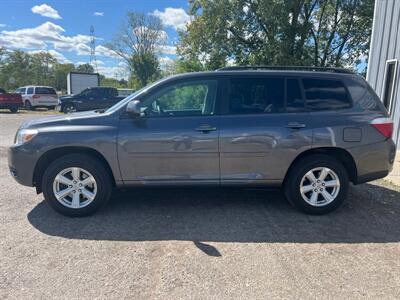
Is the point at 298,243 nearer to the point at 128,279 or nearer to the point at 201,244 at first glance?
the point at 201,244

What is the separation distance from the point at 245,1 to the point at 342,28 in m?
7.47

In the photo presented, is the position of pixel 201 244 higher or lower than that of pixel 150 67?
lower

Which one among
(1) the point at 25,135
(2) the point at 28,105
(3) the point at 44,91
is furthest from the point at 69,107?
(1) the point at 25,135

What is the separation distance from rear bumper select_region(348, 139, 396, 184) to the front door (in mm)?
1910

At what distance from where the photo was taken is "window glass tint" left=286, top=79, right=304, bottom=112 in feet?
13.9

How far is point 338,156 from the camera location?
14.3 feet

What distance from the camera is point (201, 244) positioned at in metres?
3.53

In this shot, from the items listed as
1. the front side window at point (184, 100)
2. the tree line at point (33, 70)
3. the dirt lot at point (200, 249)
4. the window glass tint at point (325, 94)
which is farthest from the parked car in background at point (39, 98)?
the tree line at point (33, 70)

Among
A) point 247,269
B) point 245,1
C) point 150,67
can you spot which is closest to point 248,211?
point 247,269

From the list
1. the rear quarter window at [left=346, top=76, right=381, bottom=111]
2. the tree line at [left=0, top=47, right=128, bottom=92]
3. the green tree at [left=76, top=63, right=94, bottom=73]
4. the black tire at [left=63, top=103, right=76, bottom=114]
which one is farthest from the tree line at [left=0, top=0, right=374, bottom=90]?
the green tree at [left=76, top=63, right=94, bottom=73]

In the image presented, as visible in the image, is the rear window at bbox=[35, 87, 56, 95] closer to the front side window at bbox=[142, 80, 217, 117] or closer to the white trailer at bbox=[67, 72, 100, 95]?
the white trailer at bbox=[67, 72, 100, 95]

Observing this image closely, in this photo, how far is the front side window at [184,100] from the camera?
417cm

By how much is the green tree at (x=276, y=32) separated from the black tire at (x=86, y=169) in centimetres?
1491

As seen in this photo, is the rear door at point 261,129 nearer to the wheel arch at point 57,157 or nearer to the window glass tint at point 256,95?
the window glass tint at point 256,95
